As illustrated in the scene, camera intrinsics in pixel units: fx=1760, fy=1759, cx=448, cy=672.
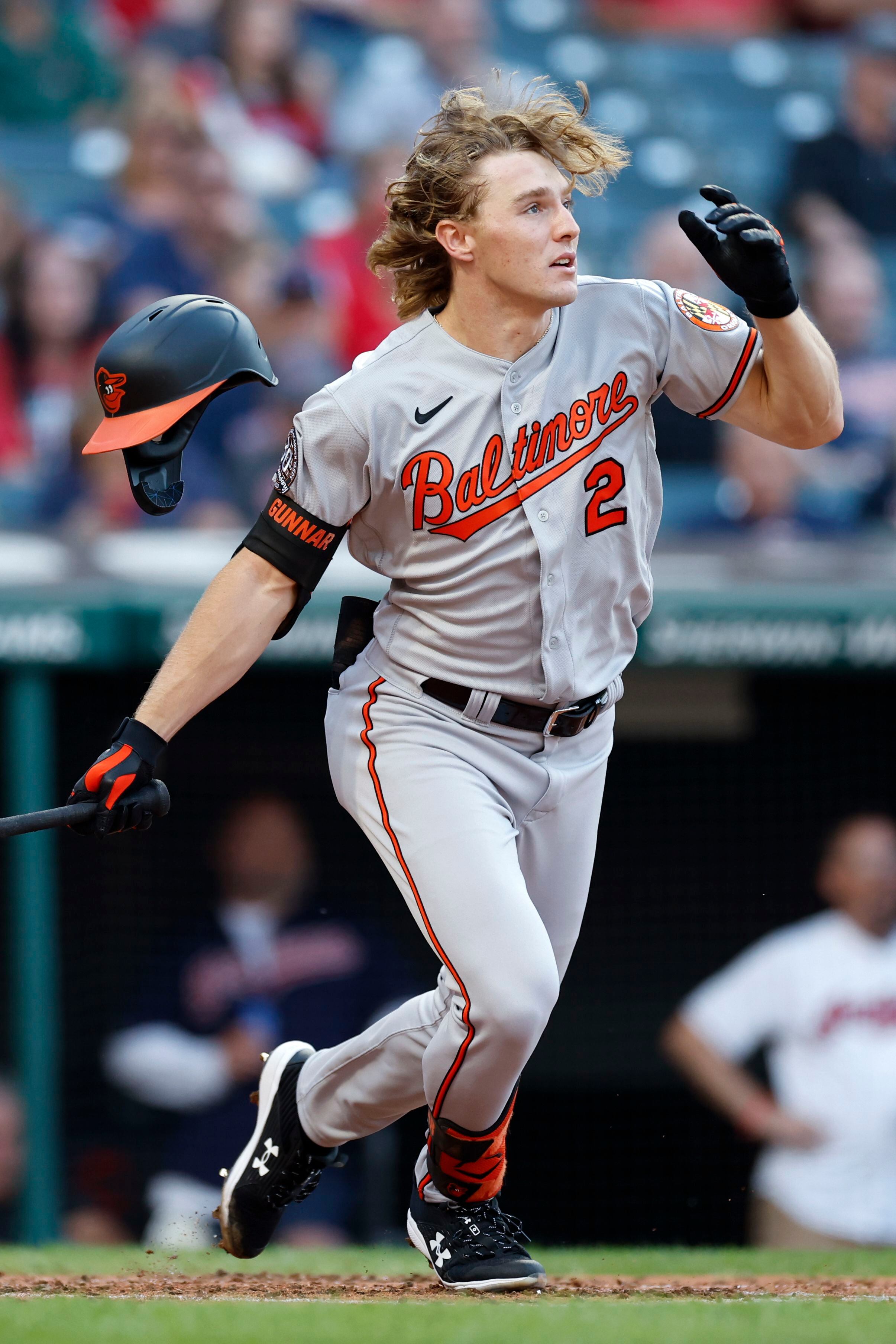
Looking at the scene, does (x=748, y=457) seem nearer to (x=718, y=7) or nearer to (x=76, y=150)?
(x=76, y=150)

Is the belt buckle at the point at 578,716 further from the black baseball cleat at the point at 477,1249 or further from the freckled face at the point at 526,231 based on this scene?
the black baseball cleat at the point at 477,1249

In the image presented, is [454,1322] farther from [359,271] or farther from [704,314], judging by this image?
[359,271]

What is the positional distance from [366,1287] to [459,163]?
1929 millimetres

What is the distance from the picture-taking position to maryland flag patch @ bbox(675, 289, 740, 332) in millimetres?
2928

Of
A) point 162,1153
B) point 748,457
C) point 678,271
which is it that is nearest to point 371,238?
point 678,271

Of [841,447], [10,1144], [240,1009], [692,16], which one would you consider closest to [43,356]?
[240,1009]

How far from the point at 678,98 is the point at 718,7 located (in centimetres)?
94

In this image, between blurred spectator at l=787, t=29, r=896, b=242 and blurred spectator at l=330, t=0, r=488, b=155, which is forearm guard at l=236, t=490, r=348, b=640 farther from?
blurred spectator at l=330, t=0, r=488, b=155

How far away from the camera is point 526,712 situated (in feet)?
9.48

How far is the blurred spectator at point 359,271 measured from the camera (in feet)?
23.7

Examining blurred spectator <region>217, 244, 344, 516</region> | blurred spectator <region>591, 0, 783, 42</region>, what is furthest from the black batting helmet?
blurred spectator <region>591, 0, 783, 42</region>

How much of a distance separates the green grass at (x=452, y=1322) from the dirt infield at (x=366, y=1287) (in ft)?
0.50

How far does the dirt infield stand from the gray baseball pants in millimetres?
273

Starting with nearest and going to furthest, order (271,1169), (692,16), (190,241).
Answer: (271,1169) → (190,241) → (692,16)
